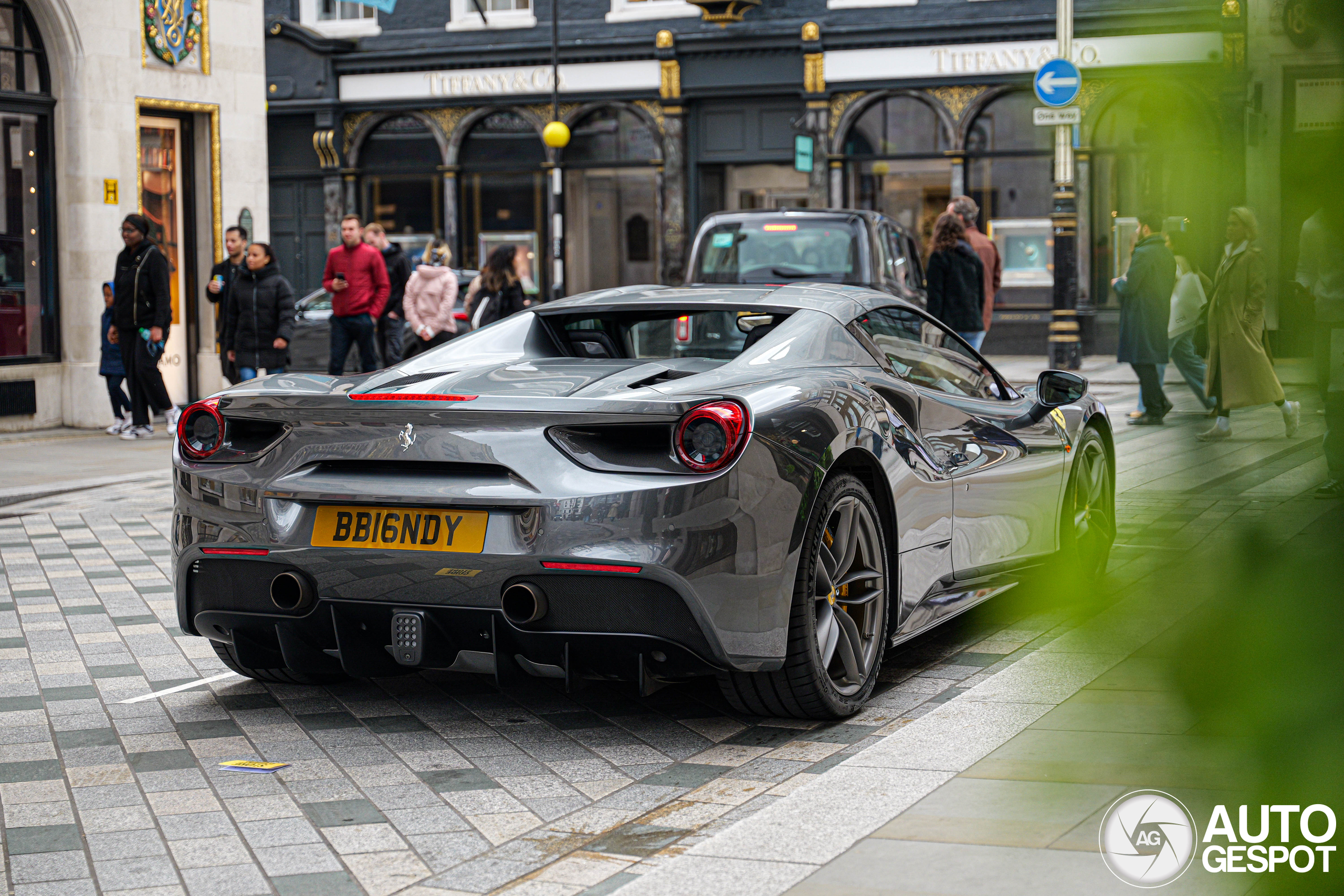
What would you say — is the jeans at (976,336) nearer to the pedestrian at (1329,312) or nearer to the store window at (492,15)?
the pedestrian at (1329,312)

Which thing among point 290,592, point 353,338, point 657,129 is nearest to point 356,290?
point 353,338

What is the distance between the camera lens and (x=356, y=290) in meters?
13.8

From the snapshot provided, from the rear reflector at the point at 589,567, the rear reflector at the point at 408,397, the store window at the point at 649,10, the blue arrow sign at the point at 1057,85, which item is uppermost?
the store window at the point at 649,10

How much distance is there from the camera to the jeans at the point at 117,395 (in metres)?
14.4

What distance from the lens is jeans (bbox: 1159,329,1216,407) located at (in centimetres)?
160

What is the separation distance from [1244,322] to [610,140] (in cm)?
2632

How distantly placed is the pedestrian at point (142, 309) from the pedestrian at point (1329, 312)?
13063mm

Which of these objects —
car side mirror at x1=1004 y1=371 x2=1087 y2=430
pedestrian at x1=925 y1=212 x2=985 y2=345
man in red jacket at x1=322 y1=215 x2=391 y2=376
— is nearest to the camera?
car side mirror at x1=1004 y1=371 x2=1087 y2=430

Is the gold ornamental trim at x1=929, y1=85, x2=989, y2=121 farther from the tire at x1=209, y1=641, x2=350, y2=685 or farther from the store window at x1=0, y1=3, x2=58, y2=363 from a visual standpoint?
the tire at x1=209, y1=641, x2=350, y2=685

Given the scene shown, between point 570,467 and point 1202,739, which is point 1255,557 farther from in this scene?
point 570,467

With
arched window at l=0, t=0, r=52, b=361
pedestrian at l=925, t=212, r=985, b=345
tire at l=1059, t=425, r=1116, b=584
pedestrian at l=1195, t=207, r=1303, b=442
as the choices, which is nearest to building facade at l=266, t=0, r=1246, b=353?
pedestrian at l=925, t=212, r=985, b=345

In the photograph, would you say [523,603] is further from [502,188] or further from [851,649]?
[502,188]

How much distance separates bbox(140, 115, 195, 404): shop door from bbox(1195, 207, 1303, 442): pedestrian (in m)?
15.2

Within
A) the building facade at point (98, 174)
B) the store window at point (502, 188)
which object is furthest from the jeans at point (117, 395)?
the store window at point (502, 188)
